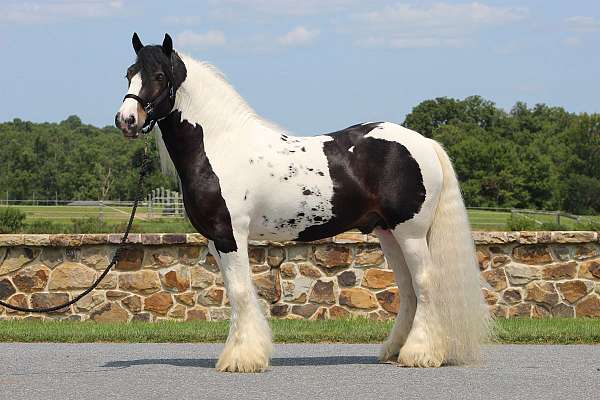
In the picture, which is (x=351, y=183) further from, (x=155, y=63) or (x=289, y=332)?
(x=289, y=332)

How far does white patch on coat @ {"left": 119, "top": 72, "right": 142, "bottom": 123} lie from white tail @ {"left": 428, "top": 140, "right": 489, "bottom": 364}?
2.42 m

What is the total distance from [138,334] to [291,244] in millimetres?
2405

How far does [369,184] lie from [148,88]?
181 cm

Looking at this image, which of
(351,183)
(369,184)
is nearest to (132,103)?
(351,183)

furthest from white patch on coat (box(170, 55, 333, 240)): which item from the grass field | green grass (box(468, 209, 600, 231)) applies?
green grass (box(468, 209, 600, 231))

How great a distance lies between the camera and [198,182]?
736 centimetres

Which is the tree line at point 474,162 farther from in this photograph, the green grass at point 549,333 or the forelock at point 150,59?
the forelock at point 150,59

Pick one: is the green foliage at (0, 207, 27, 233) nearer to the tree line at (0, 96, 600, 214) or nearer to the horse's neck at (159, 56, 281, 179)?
the horse's neck at (159, 56, 281, 179)

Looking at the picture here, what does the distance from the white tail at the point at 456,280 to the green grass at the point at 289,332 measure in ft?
4.61

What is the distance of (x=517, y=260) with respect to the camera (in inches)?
455

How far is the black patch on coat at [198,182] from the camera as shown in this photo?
729cm

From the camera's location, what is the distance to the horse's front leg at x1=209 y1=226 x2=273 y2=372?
7219mm

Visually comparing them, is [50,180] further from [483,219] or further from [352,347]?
[352,347]

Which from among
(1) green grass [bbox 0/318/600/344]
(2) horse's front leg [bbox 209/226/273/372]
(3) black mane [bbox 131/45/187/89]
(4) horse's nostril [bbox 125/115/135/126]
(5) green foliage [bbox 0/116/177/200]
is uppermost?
(5) green foliage [bbox 0/116/177/200]
